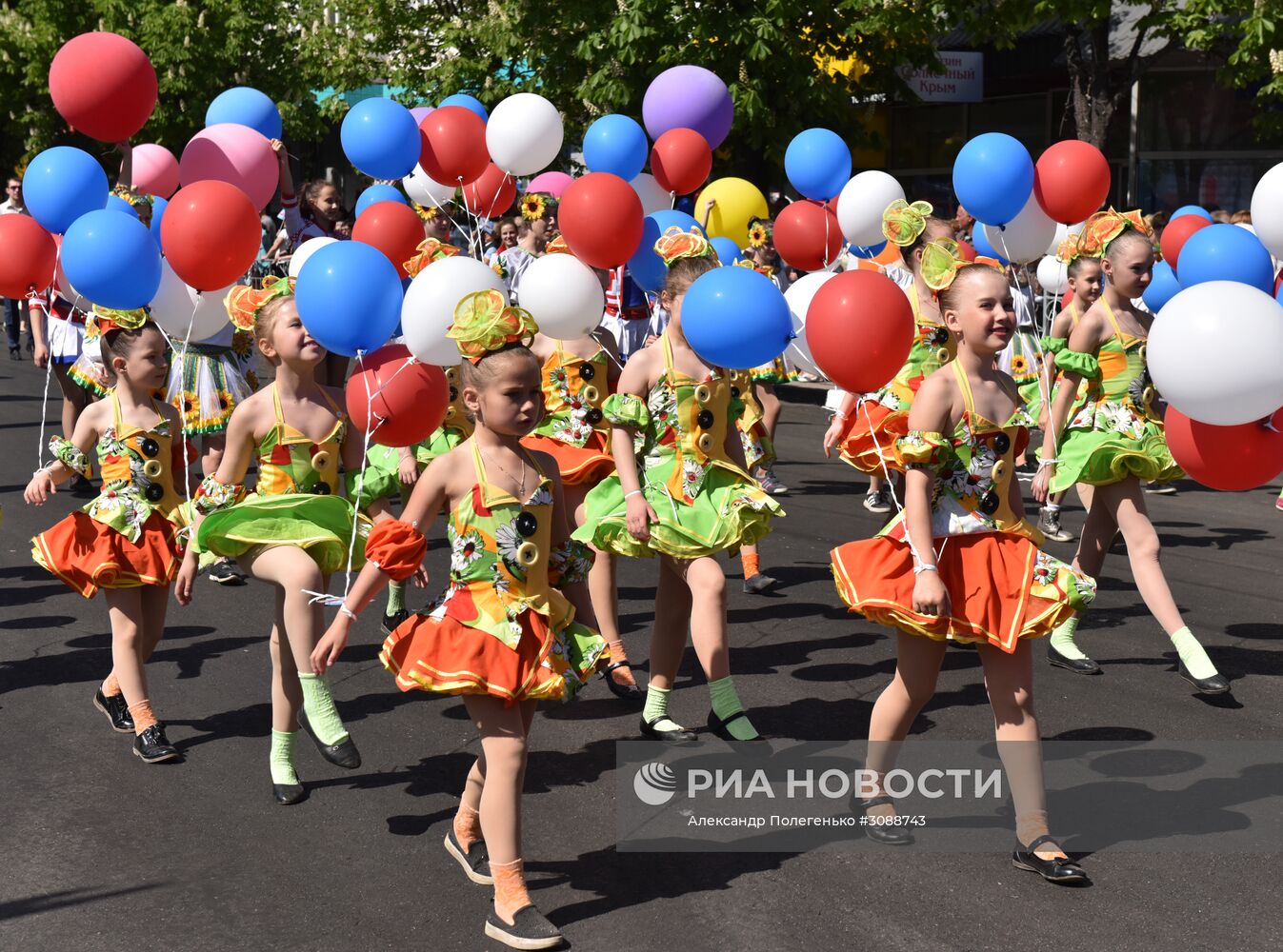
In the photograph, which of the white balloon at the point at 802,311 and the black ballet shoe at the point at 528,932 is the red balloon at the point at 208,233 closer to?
the white balloon at the point at 802,311

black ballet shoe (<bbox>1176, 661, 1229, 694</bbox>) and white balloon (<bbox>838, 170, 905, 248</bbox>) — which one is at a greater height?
white balloon (<bbox>838, 170, 905, 248</bbox>)

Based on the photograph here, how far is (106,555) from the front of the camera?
18.9 ft

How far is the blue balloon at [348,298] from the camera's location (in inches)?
196

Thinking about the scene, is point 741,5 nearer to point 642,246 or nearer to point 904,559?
point 642,246

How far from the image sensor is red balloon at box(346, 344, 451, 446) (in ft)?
16.3

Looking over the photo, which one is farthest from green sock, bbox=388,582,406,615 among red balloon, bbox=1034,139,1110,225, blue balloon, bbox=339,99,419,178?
red balloon, bbox=1034,139,1110,225

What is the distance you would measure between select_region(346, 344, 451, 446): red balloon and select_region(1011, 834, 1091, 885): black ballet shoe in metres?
2.32

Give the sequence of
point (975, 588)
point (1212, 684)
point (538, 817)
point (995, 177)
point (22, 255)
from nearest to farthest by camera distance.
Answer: point (975, 588), point (538, 817), point (1212, 684), point (22, 255), point (995, 177)

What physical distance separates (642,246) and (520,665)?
146 inches

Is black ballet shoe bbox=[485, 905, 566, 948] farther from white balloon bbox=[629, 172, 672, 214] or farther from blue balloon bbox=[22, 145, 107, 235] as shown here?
white balloon bbox=[629, 172, 672, 214]

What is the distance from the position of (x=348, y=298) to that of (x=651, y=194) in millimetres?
4598

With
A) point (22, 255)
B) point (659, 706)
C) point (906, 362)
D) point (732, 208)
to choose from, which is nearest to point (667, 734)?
point (659, 706)

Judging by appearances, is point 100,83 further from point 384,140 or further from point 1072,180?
point 1072,180

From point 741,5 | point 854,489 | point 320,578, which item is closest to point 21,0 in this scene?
point 741,5
